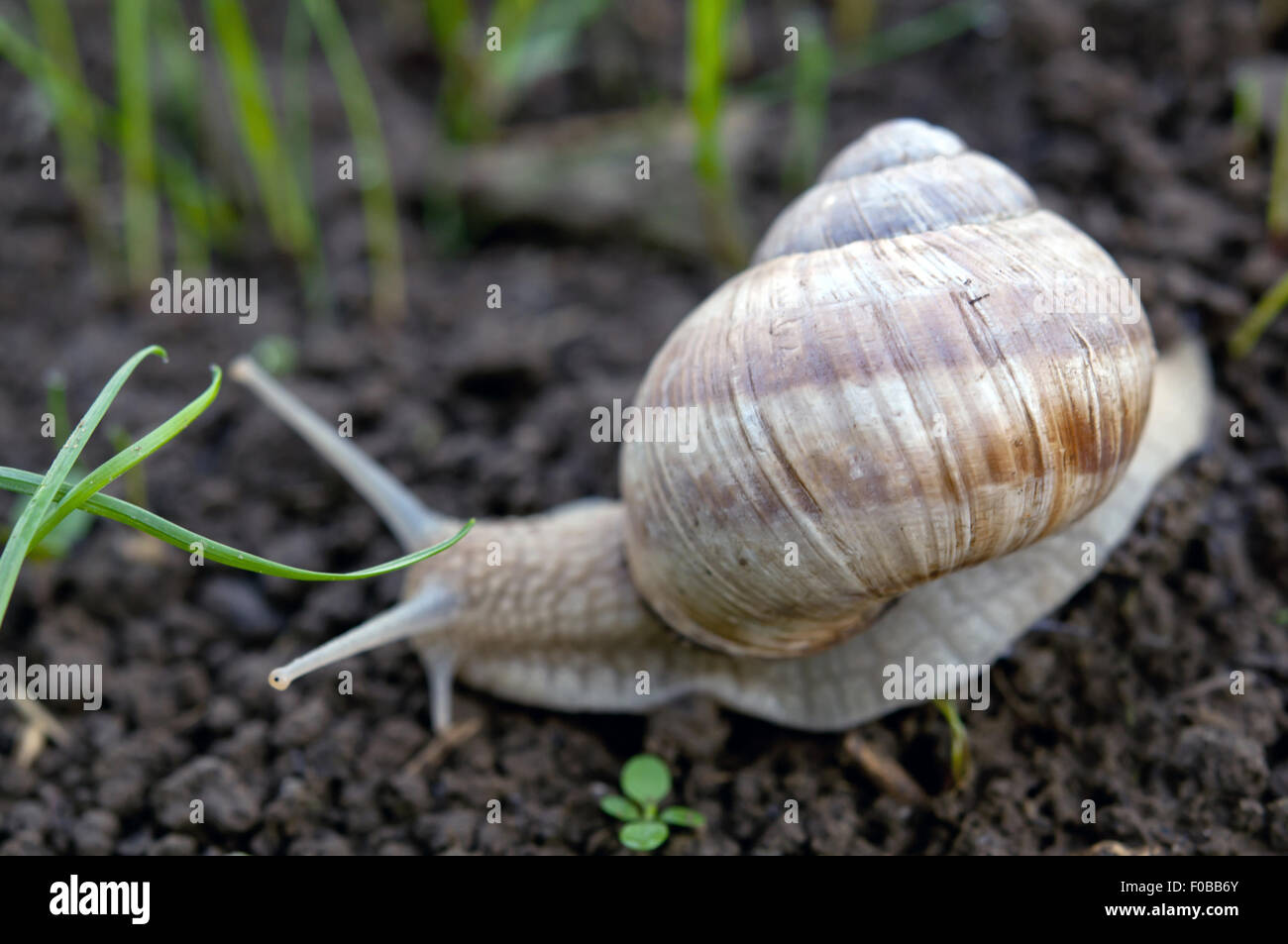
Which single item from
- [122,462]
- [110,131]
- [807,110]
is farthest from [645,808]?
[110,131]

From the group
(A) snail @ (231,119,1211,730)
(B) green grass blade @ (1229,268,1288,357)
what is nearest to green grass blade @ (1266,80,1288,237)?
(B) green grass blade @ (1229,268,1288,357)

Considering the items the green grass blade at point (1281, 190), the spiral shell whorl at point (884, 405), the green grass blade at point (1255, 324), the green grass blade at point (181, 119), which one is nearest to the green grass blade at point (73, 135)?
the green grass blade at point (181, 119)

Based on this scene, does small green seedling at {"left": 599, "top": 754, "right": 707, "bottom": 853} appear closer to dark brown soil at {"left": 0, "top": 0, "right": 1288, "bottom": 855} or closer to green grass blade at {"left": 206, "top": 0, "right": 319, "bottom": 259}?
dark brown soil at {"left": 0, "top": 0, "right": 1288, "bottom": 855}

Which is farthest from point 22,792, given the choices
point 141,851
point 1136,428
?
point 1136,428

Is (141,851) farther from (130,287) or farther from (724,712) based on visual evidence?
(130,287)

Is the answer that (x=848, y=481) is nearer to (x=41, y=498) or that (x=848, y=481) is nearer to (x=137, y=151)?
(x=41, y=498)

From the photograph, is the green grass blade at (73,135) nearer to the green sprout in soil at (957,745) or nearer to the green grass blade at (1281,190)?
the green sprout in soil at (957,745)
